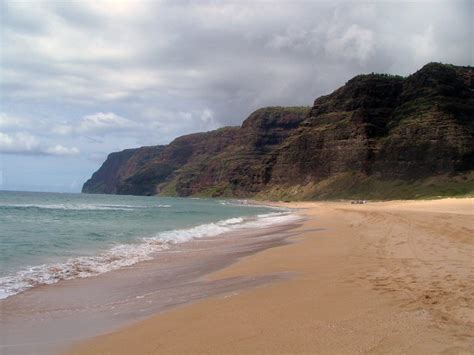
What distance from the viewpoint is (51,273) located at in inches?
488

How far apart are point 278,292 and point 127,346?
3616 mm

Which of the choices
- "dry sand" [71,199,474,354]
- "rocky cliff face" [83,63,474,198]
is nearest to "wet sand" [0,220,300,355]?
"dry sand" [71,199,474,354]

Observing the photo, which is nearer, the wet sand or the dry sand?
the dry sand

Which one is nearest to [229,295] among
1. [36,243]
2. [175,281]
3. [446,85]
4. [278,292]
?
[278,292]

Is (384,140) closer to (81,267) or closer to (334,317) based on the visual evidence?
(81,267)

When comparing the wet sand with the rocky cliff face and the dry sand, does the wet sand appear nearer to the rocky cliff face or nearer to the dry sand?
the dry sand

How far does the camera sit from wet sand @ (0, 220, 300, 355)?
6965mm

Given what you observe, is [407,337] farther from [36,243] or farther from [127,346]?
[36,243]

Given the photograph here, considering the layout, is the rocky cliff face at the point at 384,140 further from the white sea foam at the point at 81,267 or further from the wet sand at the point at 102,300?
the wet sand at the point at 102,300

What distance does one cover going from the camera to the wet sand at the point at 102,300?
696 cm

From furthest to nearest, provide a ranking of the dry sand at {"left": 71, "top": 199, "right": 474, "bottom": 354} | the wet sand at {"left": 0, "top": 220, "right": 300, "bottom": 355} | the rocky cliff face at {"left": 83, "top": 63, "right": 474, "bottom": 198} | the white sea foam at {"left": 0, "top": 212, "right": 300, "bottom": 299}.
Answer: the rocky cliff face at {"left": 83, "top": 63, "right": 474, "bottom": 198} → the white sea foam at {"left": 0, "top": 212, "right": 300, "bottom": 299} → the wet sand at {"left": 0, "top": 220, "right": 300, "bottom": 355} → the dry sand at {"left": 71, "top": 199, "right": 474, "bottom": 354}

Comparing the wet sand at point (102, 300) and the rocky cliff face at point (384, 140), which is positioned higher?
the rocky cliff face at point (384, 140)

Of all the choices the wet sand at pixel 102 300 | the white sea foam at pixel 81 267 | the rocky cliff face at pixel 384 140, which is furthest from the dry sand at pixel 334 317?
the rocky cliff face at pixel 384 140

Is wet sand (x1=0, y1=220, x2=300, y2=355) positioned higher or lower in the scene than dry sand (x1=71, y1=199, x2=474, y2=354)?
lower
